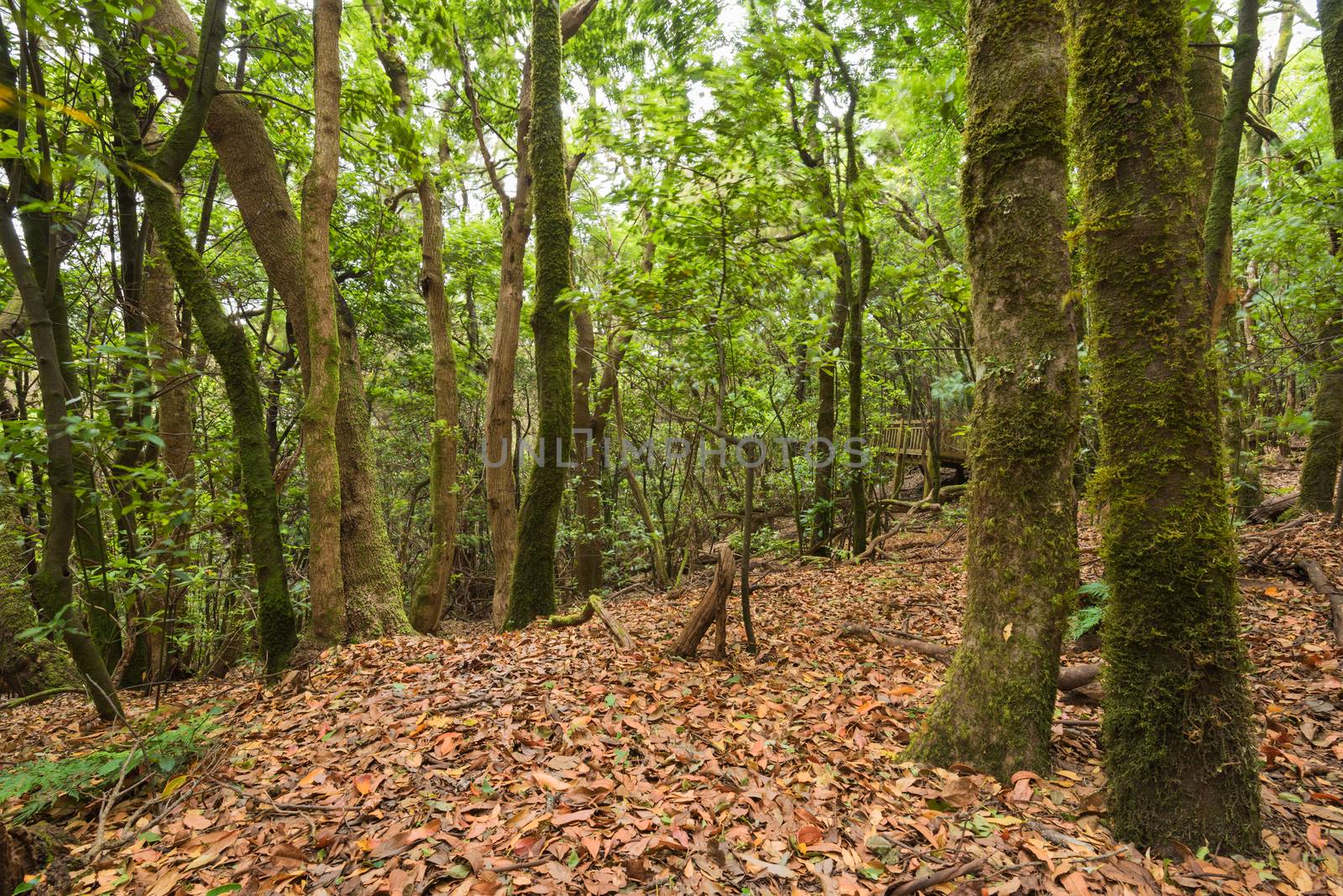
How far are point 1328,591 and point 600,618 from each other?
590cm

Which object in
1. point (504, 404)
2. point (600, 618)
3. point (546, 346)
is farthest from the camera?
point (504, 404)

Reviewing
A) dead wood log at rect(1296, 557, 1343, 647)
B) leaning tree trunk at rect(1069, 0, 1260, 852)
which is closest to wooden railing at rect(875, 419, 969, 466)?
dead wood log at rect(1296, 557, 1343, 647)

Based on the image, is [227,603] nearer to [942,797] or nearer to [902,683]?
[902,683]

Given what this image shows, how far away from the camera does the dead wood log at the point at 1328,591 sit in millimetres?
4206

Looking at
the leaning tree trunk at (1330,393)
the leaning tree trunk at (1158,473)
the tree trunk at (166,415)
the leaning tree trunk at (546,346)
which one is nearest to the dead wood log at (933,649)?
the leaning tree trunk at (1158,473)

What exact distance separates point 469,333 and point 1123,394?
12443 millimetres

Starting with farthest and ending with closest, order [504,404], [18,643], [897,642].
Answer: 1. [504,404]
2. [18,643]
3. [897,642]

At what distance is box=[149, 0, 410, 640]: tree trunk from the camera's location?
5523 mm

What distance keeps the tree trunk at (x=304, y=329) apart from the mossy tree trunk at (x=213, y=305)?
0.70 m

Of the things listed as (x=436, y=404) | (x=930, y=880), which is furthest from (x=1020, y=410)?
(x=436, y=404)

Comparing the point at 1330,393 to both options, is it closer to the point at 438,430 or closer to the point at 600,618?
the point at 600,618

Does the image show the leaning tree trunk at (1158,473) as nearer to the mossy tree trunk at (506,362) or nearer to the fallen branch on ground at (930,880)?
the fallen branch on ground at (930,880)

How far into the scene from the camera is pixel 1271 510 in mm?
7281

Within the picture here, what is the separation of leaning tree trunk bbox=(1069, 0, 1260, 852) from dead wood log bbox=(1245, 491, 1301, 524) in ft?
22.5
